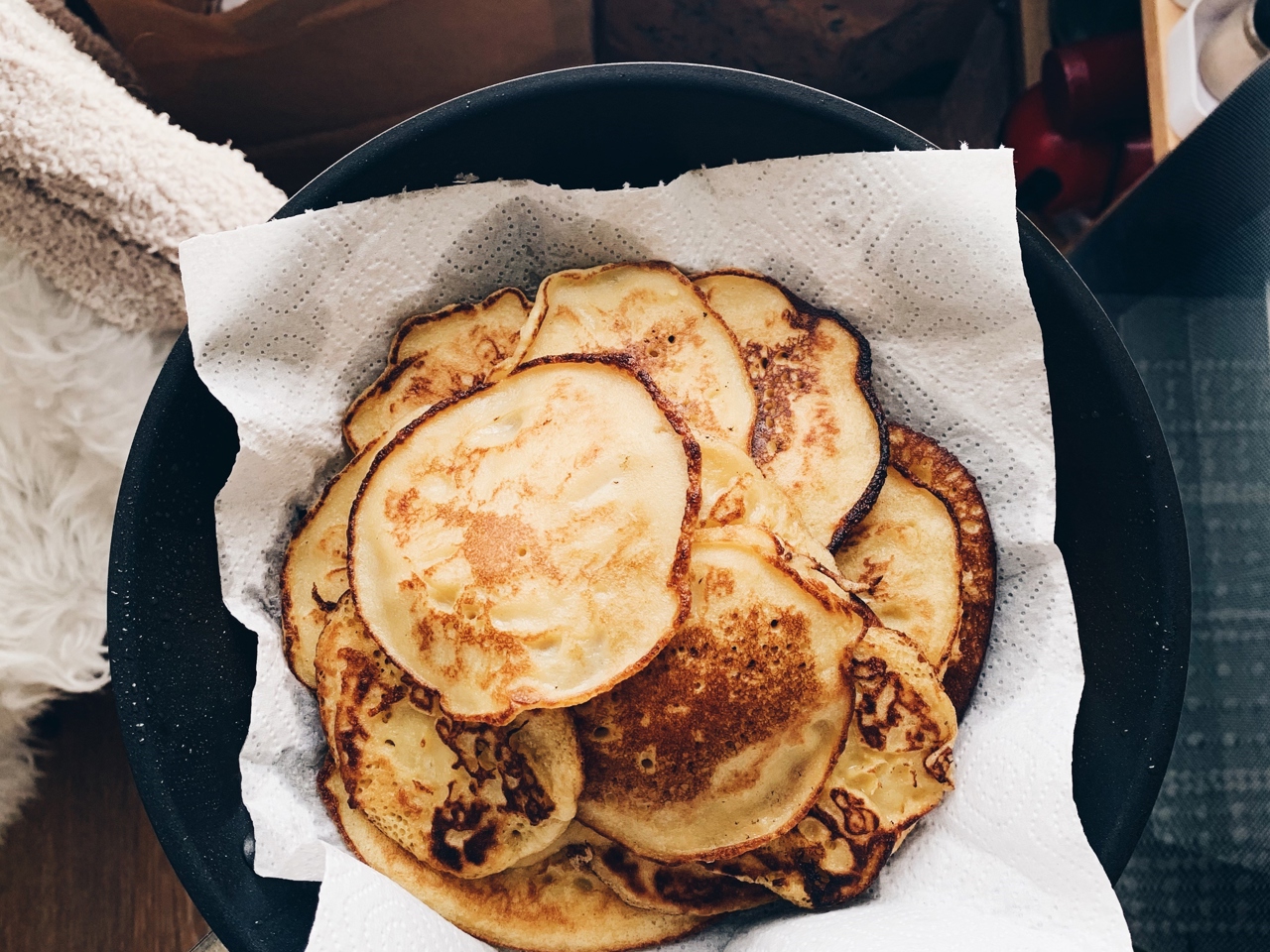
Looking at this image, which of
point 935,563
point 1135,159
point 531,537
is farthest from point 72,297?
point 1135,159

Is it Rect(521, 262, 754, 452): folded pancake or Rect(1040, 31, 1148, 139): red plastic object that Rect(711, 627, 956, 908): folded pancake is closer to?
Rect(521, 262, 754, 452): folded pancake

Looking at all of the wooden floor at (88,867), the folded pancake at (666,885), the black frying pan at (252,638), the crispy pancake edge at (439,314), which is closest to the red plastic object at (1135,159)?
the black frying pan at (252,638)

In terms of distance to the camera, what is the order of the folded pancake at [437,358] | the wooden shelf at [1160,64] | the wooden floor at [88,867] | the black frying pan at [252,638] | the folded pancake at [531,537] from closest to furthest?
the folded pancake at [531,537] → the black frying pan at [252,638] → the folded pancake at [437,358] → the wooden shelf at [1160,64] → the wooden floor at [88,867]

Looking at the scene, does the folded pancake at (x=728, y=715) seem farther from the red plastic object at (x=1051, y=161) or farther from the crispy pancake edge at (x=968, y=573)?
the red plastic object at (x=1051, y=161)

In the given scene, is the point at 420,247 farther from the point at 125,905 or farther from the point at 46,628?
the point at 125,905

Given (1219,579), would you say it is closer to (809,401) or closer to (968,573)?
(968,573)

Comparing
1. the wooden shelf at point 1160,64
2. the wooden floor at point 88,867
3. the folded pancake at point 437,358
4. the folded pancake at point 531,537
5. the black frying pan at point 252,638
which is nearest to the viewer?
the folded pancake at point 531,537
